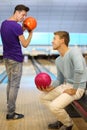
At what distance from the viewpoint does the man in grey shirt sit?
4297 mm

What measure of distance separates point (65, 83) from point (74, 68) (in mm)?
376

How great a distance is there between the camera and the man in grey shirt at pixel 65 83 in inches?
169

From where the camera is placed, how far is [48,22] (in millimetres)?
26453

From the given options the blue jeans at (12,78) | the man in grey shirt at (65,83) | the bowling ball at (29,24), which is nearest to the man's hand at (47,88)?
the man in grey shirt at (65,83)

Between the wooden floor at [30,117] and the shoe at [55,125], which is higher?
the shoe at [55,125]

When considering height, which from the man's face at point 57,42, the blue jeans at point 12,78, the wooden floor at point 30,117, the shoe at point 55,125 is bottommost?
the wooden floor at point 30,117

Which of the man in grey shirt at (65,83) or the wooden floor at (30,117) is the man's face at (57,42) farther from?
the wooden floor at (30,117)

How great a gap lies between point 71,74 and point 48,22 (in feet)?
72.6

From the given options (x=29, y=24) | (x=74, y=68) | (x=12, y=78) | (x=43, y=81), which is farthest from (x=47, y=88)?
(x=29, y=24)

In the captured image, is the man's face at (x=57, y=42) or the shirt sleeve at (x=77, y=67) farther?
the man's face at (x=57, y=42)

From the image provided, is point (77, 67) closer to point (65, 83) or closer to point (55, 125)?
point (65, 83)

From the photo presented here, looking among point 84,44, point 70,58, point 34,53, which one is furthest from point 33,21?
point 84,44

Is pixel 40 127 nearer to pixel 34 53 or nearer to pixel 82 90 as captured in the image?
pixel 82 90

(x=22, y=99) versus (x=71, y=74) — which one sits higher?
(x=71, y=74)
